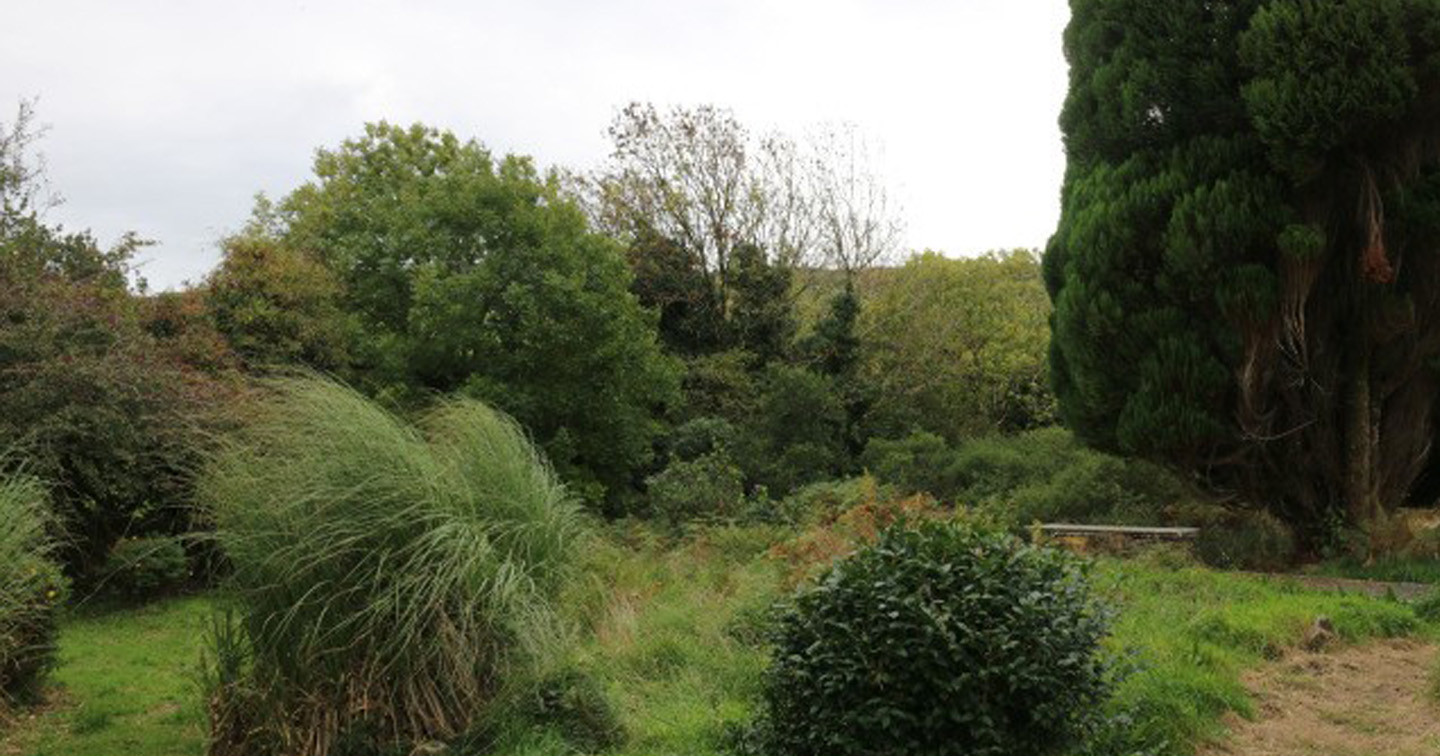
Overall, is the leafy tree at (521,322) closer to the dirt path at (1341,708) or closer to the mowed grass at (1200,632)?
the mowed grass at (1200,632)

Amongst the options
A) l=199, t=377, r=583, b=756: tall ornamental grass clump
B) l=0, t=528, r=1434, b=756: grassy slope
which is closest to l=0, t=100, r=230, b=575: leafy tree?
l=0, t=528, r=1434, b=756: grassy slope

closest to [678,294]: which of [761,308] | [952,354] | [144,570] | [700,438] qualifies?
[761,308]

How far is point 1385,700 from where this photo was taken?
649cm

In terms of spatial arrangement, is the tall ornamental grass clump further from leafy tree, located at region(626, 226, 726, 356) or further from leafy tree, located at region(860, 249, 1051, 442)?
leafy tree, located at region(626, 226, 726, 356)

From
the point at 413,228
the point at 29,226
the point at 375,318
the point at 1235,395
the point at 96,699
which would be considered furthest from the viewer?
the point at 375,318

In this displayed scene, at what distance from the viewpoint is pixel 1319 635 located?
7.78 metres

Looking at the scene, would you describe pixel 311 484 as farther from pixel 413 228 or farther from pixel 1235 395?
pixel 413 228

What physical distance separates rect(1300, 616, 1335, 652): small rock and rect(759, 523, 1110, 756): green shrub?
3.52 meters

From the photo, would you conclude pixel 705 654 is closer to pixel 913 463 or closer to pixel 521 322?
pixel 521 322

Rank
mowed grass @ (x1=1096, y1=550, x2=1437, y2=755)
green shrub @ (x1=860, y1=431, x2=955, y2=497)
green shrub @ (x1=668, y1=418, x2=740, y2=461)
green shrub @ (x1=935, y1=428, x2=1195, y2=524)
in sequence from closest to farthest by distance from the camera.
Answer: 1. mowed grass @ (x1=1096, y1=550, x2=1437, y2=755)
2. green shrub @ (x1=935, y1=428, x2=1195, y2=524)
3. green shrub @ (x1=860, y1=431, x2=955, y2=497)
4. green shrub @ (x1=668, y1=418, x2=740, y2=461)

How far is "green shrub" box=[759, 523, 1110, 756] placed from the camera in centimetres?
462

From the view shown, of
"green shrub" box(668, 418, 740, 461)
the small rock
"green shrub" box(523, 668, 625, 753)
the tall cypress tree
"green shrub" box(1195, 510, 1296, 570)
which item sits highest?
the tall cypress tree

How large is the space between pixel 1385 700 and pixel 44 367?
1155 cm

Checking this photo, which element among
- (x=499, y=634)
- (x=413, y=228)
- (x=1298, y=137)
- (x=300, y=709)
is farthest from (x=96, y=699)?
(x=1298, y=137)
